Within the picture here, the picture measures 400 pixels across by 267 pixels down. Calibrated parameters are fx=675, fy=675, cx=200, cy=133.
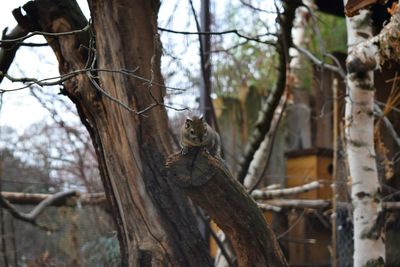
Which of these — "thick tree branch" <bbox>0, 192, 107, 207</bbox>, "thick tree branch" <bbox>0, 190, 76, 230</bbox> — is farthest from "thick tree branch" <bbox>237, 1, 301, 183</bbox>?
"thick tree branch" <bbox>0, 190, 76, 230</bbox>

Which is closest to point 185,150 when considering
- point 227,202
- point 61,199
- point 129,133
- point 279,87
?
point 227,202

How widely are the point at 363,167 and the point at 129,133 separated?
6.48ft

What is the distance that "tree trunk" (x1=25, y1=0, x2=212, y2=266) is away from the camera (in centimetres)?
352

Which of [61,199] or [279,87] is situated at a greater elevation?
[279,87]

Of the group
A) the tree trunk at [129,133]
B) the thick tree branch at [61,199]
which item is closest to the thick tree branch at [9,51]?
the tree trunk at [129,133]

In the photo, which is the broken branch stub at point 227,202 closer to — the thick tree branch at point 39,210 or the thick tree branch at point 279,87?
the thick tree branch at point 279,87

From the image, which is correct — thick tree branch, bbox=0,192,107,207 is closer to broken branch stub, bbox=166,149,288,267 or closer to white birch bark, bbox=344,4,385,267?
white birch bark, bbox=344,4,385,267

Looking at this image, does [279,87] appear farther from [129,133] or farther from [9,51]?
[9,51]

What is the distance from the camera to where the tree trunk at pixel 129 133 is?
352 centimetres

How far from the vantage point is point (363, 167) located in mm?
4793

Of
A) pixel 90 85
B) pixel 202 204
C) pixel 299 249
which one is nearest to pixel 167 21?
pixel 90 85

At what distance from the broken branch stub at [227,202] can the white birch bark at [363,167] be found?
152 centimetres

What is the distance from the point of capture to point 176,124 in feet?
22.9

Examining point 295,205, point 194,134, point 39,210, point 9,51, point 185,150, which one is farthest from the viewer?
point 295,205
